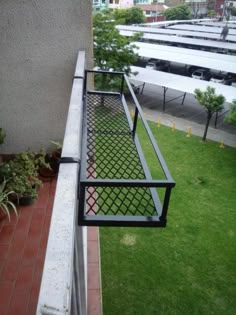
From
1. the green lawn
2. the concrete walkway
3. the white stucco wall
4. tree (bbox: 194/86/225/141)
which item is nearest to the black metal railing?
the white stucco wall

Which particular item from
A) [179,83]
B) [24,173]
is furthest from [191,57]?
[24,173]

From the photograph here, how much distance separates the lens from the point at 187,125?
13516mm

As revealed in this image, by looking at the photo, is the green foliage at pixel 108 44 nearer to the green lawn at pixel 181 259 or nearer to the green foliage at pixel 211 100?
the green foliage at pixel 211 100

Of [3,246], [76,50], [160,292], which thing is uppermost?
[76,50]

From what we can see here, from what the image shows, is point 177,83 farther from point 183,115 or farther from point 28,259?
point 28,259

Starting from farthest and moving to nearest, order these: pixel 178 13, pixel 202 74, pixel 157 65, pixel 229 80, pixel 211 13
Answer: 1. pixel 211 13
2. pixel 178 13
3. pixel 157 65
4. pixel 202 74
5. pixel 229 80

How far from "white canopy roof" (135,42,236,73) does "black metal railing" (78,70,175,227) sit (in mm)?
15171

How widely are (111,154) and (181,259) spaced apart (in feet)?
14.1

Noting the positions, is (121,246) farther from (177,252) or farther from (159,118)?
(159,118)

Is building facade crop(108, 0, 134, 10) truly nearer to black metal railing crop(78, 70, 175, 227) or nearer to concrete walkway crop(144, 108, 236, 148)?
concrete walkway crop(144, 108, 236, 148)

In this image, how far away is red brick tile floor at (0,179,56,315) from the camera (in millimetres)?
2793

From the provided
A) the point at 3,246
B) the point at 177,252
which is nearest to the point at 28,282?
the point at 3,246

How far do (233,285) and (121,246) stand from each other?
7.02ft

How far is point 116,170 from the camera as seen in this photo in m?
2.06
